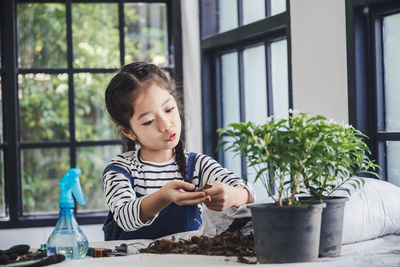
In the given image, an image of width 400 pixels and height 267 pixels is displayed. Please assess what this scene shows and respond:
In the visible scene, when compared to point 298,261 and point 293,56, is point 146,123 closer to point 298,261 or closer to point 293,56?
point 298,261

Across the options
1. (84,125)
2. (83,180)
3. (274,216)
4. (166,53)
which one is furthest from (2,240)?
(274,216)

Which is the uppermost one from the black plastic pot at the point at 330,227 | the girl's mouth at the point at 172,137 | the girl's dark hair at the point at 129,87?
the girl's dark hair at the point at 129,87

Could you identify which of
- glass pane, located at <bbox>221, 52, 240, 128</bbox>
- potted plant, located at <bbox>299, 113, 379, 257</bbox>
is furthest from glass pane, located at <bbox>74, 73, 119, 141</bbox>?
potted plant, located at <bbox>299, 113, 379, 257</bbox>

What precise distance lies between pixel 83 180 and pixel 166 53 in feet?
3.24

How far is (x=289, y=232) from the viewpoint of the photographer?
1.03m

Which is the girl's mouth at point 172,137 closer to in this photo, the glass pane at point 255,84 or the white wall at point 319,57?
the white wall at point 319,57

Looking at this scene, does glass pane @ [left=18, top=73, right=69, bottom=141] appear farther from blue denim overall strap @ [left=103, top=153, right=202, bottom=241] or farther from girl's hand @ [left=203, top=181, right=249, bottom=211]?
girl's hand @ [left=203, top=181, right=249, bottom=211]

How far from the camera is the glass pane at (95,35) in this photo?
361 centimetres

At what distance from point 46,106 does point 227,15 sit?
1.30 m

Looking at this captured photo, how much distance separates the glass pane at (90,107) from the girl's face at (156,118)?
80.0 inches

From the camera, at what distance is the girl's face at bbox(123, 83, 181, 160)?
61.7 inches

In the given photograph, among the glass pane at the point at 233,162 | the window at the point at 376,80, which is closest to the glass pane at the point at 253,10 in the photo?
the glass pane at the point at 233,162

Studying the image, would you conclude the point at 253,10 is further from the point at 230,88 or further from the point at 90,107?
the point at 90,107

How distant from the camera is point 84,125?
3654mm
